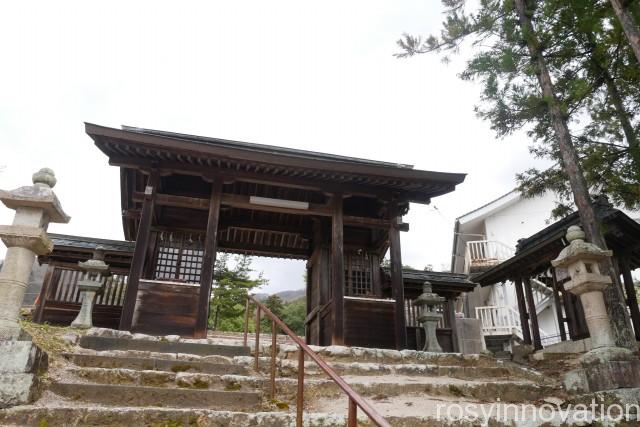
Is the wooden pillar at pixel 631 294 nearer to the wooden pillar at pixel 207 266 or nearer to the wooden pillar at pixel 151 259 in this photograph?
the wooden pillar at pixel 207 266

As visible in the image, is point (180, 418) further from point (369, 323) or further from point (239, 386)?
point (369, 323)

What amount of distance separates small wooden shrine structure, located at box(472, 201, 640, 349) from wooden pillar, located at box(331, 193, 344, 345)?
4454 millimetres

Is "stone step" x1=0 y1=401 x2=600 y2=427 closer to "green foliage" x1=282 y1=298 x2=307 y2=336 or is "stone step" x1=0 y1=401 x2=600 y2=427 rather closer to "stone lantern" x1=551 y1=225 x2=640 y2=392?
"stone lantern" x1=551 y1=225 x2=640 y2=392

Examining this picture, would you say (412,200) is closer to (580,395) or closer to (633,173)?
(633,173)

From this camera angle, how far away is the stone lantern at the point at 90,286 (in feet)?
29.6

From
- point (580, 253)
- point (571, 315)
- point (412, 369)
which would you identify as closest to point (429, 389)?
A: point (412, 369)

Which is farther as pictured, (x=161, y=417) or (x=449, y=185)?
(x=449, y=185)

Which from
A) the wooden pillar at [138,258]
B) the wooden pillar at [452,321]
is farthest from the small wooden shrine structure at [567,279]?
→ the wooden pillar at [138,258]

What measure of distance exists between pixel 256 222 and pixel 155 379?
21.6ft

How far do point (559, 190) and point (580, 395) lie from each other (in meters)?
5.17

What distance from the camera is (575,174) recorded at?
797 cm

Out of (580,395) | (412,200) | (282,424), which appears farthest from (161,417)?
(412,200)

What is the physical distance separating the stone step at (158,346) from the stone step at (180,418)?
208 centimetres

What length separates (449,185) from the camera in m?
9.55
